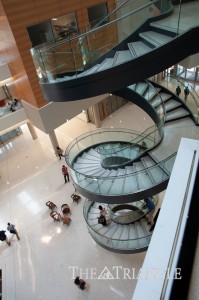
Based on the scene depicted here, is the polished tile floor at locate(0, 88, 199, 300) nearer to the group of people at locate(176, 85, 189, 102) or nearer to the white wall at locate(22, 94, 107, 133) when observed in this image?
the group of people at locate(176, 85, 189, 102)

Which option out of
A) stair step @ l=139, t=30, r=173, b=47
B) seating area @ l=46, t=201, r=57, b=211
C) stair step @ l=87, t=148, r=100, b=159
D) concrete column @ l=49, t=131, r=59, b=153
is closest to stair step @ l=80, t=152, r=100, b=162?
stair step @ l=87, t=148, r=100, b=159

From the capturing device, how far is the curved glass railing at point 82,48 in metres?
6.62

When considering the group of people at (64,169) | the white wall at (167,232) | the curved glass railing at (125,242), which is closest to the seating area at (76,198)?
the group of people at (64,169)

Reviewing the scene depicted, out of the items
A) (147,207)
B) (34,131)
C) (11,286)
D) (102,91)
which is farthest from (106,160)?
(34,131)

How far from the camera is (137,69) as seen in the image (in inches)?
215

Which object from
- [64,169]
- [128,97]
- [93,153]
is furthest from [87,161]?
[128,97]

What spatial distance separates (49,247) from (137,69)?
7.50m

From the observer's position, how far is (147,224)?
8648 millimetres

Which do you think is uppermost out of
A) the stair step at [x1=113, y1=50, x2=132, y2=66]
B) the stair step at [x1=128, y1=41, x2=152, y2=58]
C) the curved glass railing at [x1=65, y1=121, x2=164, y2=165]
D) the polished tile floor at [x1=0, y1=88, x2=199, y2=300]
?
the stair step at [x1=128, y1=41, x2=152, y2=58]

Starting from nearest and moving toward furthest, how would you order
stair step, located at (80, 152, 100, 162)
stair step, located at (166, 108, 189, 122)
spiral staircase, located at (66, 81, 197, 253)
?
spiral staircase, located at (66, 81, 197, 253), stair step, located at (166, 108, 189, 122), stair step, located at (80, 152, 100, 162)

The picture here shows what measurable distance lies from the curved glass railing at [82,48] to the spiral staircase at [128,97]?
1.2 inches

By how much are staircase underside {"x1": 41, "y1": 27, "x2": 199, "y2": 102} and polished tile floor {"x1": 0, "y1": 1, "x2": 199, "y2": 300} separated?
2992 millimetres

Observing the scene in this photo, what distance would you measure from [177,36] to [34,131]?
1155 cm

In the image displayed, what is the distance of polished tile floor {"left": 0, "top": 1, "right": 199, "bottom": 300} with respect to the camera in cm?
785
